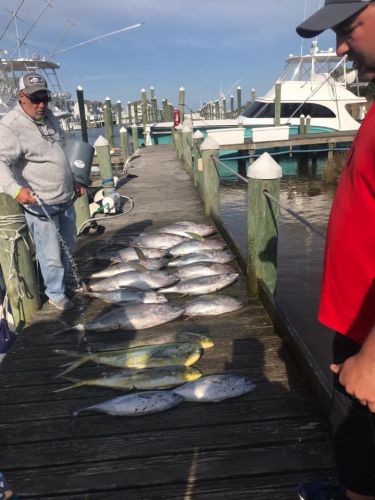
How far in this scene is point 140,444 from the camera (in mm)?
2414

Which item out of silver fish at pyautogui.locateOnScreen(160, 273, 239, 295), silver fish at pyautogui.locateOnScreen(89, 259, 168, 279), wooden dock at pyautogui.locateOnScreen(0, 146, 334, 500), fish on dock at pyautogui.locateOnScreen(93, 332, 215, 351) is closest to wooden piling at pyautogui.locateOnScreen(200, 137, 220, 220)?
silver fish at pyautogui.locateOnScreen(89, 259, 168, 279)

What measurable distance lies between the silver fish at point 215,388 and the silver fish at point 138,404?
78mm

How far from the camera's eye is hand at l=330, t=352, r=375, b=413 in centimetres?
123

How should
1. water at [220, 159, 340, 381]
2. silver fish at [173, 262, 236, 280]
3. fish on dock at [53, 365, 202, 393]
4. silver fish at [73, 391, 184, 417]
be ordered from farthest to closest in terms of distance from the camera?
water at [220, 159, 340, 381] → silver fish at [173, 262, 236, 280] → fish on dock at [53, 365, 202, 393] → silver fish at [73, 391, 184, 417]

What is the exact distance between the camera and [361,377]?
1255 mm

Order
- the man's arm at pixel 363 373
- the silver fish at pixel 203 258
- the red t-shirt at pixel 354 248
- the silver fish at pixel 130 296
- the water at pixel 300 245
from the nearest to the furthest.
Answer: the man's arm at pixel 363 373 → the red t-shirt at pixel 354 248 → the silver fish at pixel 130 296 → the silver fish at pixel 203 258 → the water at pixel 300 245

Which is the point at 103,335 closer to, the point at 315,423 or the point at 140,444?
the point at 140,444

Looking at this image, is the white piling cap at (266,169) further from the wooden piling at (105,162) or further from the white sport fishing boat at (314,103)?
the white sport fishing boat at (314,103)

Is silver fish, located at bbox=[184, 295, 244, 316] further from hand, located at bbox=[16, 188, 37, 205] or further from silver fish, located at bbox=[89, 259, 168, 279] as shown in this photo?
hand, located at bbox=[16, 188, 37, 205]

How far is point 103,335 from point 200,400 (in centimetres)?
133

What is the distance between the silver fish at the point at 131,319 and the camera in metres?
3.70

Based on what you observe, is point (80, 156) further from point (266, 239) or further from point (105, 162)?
point (266, 239)

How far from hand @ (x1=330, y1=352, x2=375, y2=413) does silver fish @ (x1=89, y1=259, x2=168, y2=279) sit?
139 inches

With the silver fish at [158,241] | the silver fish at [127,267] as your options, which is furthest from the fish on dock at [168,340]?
the silver fish at [158,241]
